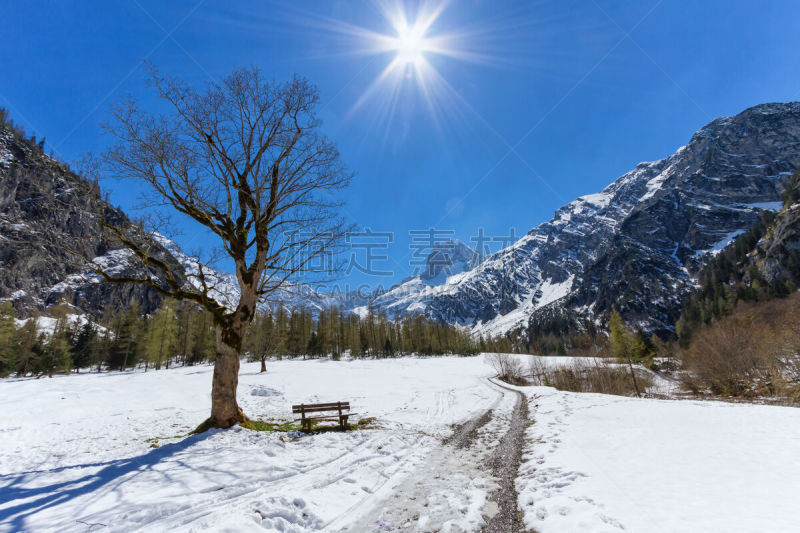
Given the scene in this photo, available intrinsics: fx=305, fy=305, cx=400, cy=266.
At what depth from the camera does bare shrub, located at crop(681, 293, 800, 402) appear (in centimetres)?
2824

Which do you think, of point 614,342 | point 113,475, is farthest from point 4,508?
point 614,342

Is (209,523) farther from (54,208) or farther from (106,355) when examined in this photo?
(106,355)

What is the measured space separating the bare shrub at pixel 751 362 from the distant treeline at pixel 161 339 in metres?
55.7

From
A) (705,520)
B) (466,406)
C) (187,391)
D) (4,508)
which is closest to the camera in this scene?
(705,520)

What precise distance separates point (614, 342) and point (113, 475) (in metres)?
65.4

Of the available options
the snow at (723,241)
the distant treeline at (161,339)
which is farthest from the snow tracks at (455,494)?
the snow at (723,241)

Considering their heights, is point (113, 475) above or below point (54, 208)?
below

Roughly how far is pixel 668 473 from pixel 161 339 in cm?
6651

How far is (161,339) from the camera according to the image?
173 ft

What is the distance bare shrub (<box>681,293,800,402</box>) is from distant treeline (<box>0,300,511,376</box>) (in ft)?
183

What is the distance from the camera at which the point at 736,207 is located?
192 m

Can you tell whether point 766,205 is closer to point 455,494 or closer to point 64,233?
point 455,494

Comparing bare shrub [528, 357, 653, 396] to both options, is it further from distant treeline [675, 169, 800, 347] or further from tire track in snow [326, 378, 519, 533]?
distant treeline [675, 169, 800, 347]

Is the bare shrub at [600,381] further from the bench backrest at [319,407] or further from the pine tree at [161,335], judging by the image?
the pine tree at [161,335]
